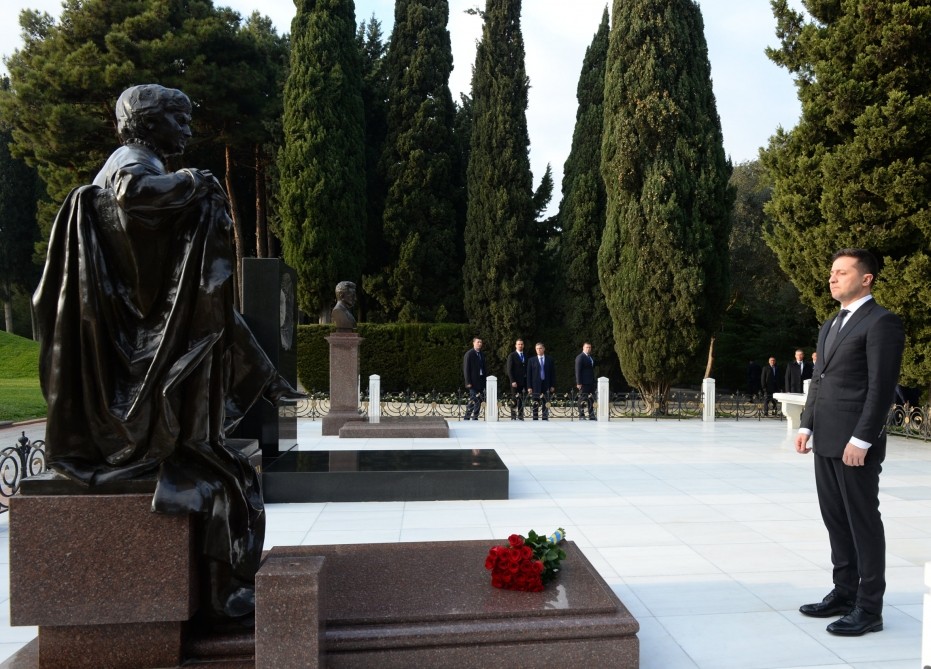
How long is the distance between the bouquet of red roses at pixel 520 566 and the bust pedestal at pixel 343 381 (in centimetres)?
911

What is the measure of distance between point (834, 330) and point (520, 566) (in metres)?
2.38

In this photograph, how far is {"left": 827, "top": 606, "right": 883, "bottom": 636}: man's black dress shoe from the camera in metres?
3.61

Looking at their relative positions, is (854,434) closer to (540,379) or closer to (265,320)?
(265,320)

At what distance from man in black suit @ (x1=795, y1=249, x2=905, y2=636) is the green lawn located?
663 inches

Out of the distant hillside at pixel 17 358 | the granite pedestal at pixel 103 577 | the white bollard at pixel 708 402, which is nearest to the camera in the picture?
the granite pedestal at pixel 103 577

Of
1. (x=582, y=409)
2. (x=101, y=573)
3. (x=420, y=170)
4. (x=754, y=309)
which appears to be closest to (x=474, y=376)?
(x=582, y=409)

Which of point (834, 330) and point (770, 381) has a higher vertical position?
point (834, 330)

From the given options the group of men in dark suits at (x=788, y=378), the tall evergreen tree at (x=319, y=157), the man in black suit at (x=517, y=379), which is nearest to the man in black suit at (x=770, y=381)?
the group of men in dark suits at (x=788, y=378)

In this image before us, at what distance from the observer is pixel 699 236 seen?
1647cm

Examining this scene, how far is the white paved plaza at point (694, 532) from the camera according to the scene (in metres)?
3.57

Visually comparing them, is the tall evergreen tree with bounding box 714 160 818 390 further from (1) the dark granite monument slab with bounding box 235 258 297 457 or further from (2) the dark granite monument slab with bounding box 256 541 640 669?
(2) the dark granite monument slab with bounding box 256 541 640 669

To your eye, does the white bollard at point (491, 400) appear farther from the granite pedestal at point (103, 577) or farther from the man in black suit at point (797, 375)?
the granite pedestal at point (103, 577)

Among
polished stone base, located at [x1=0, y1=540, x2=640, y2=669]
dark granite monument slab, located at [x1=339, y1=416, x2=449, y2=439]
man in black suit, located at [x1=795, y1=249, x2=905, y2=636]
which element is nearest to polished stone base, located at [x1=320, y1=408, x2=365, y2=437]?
dark granite monument slab, located at [x1=339, y1=416, x2=449, y2=439]

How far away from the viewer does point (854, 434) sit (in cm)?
358
